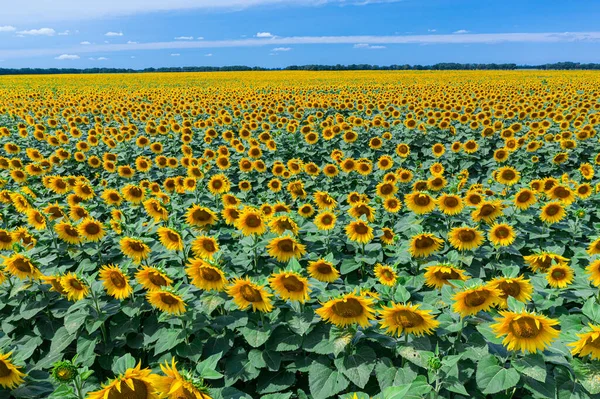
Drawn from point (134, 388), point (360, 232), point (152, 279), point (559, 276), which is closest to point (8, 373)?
point (152, 279)

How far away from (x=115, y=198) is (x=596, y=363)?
662cm

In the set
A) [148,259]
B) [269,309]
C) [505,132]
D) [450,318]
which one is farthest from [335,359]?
[505,132]

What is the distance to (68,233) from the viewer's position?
4.63m

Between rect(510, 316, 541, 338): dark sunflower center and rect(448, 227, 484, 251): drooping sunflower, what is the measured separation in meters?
2.06

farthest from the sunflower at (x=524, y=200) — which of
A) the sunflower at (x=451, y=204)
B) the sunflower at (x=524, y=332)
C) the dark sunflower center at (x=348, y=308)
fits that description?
the dark sunflower center at (x=348, y=308)

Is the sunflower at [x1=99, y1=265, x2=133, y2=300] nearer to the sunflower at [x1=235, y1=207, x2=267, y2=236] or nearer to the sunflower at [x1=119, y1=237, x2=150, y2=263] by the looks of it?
the sunflower at [x1=119, y1=237, x2=150, y2=263]

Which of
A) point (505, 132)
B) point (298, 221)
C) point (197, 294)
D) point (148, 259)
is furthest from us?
point (505, 132)

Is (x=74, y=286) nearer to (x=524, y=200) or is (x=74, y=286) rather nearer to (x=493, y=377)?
(x=493, y=377)

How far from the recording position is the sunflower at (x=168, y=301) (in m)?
3.04

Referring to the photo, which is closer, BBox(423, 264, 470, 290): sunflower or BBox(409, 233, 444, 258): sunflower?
BBox(423, 264, 470, 290): sunflower

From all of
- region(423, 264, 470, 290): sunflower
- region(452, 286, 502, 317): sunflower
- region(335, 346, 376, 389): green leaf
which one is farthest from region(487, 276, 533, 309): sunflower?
region(335, 346, 376, 389): green leaf

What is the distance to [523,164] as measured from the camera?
31.9 feet

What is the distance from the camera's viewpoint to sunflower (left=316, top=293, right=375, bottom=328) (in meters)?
2.78

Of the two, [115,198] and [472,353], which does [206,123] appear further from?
[472,353]
